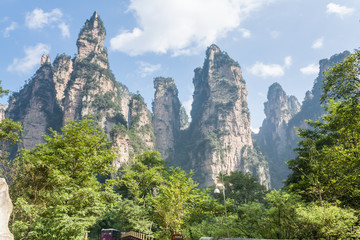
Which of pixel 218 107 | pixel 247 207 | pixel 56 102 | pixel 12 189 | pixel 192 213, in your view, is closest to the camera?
pixel 12 189

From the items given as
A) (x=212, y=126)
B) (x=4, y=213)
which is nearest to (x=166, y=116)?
(x=212, y=126)

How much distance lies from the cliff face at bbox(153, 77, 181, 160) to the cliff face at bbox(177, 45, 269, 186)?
713 cm

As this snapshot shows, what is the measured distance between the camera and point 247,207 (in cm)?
1379

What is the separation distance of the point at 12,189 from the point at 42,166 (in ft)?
7.08

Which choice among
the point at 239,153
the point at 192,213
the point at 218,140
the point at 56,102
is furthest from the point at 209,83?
the point at 192,213

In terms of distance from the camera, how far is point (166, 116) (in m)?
121

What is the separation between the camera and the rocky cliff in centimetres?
8838

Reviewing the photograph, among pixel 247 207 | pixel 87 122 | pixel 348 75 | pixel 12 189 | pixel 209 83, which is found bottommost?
pixel 247 207

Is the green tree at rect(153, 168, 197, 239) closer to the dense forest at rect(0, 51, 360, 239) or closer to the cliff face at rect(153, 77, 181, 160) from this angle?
the dense forest at rect(0, 51, 360, 239)

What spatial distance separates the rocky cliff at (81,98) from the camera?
88375mm

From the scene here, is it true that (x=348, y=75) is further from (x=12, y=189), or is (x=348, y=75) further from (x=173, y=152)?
(x=173, y=152)

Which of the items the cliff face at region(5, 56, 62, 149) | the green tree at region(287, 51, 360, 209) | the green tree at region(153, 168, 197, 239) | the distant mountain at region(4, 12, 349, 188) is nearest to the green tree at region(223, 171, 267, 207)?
the green tree at region(153, 168, 197, 239)

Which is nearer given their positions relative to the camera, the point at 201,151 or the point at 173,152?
the point at 201,151

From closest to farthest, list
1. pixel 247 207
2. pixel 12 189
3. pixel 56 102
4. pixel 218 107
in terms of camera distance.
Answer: pixel 12 189 → pixel 247 207 → pixel 56 102 → pixel 218 107
